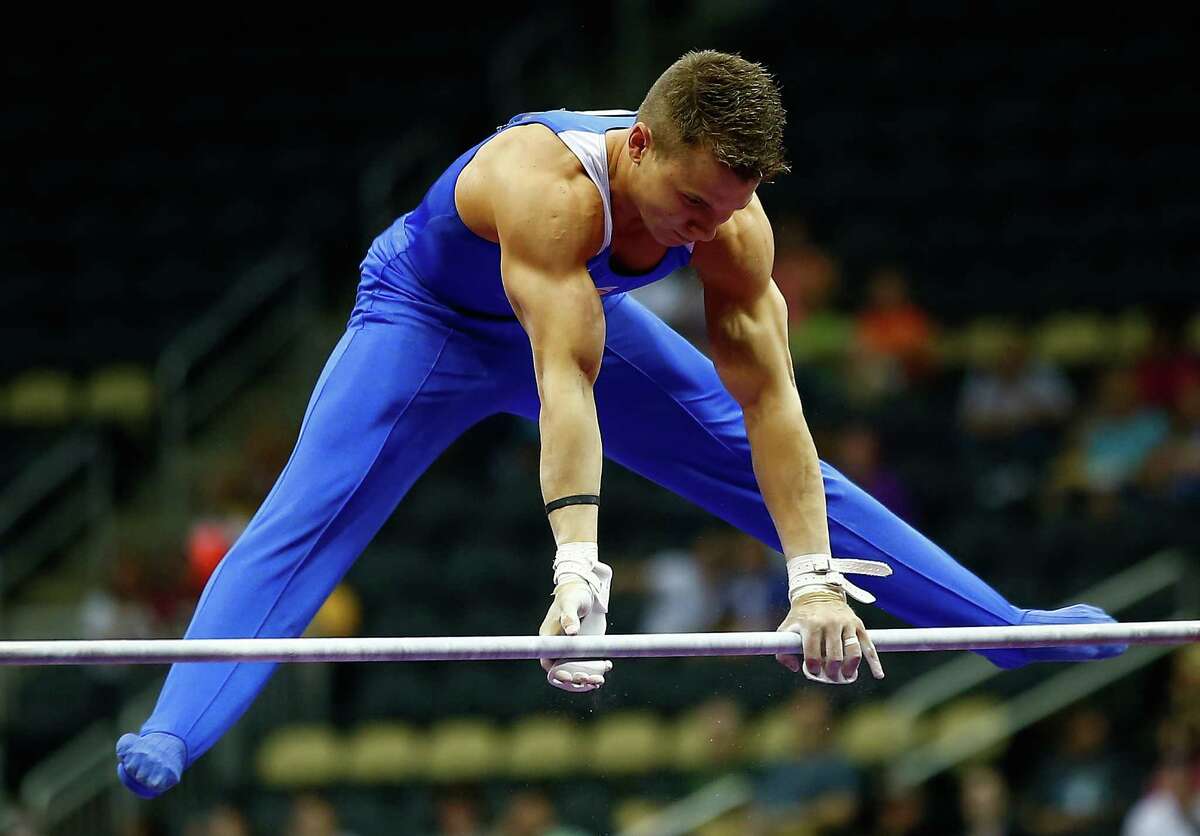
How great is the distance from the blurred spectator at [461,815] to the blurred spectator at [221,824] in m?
0.80

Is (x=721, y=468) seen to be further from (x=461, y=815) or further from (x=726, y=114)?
(x=461, y=815)

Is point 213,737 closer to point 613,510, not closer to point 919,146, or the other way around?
point 613,510

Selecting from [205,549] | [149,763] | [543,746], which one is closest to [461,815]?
[543,746]

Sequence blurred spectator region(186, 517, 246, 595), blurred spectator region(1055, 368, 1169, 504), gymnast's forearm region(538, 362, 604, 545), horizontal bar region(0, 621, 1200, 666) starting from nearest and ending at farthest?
horizontal bar region(0, 621, 1200, 666)
gymnast's forearm region(538, 362, 604, 545)
blurred spectator region(1055, 368, 1169, 504)
blurred spectator region(186, 517, 246, 595)

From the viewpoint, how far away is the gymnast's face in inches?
147

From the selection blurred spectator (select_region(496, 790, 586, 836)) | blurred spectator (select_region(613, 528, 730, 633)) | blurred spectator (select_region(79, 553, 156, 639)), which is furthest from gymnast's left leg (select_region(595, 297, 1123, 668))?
blurred spectator (select_region(79, 553, 156, 639))

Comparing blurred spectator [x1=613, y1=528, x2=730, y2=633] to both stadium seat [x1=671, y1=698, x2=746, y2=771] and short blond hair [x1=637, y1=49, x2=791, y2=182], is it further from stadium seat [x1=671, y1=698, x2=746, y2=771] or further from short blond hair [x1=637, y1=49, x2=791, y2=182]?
short blond hair [x1=637, y1=49, x2=791, y2=182]

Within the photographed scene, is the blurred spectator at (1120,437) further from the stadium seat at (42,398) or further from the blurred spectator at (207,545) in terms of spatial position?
the stadium seat at (42,398)

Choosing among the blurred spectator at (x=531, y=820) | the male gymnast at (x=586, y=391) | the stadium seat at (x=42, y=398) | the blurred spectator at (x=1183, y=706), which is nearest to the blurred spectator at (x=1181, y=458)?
the blurred spectator at (x=1183, y=706)

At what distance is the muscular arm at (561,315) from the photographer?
12.5 ft

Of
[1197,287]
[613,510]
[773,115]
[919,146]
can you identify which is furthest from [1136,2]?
[773,115]

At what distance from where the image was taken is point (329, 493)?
4.25 m

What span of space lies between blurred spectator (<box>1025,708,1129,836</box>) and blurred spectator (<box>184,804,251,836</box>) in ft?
10.0

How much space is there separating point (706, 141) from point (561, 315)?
454 millimetres
